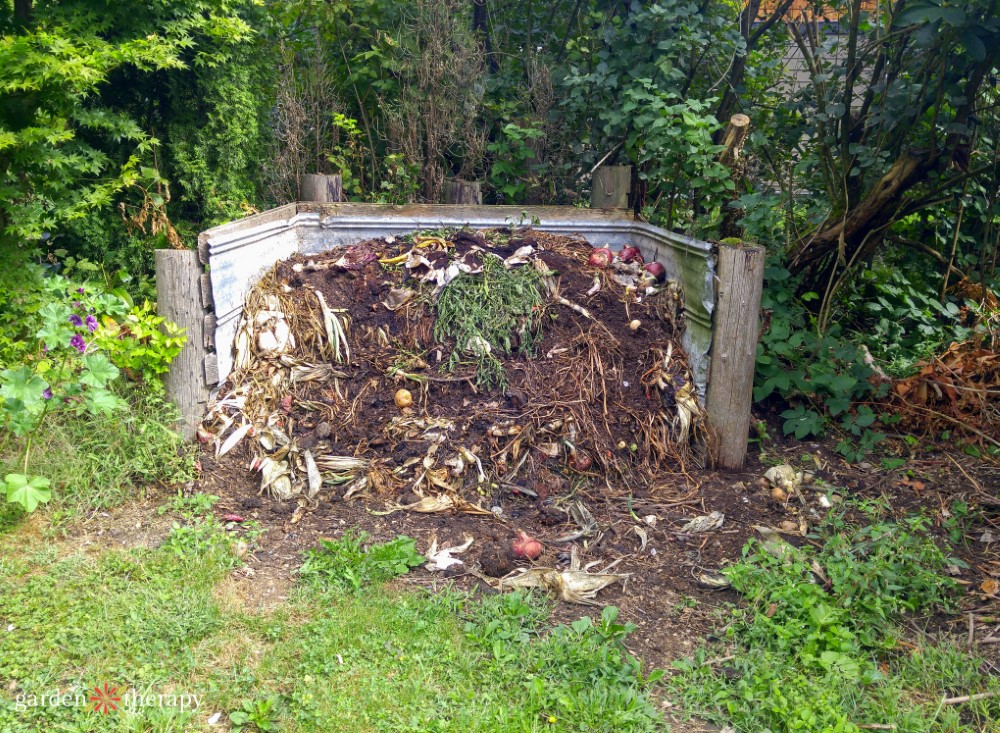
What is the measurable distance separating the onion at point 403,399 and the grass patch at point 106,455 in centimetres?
111

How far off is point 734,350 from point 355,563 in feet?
7.49

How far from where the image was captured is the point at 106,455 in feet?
12.4

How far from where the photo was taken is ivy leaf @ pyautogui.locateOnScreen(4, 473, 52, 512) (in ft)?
10.3

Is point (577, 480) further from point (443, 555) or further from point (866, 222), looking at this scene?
point (866, 222)

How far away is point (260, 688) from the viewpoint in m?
2.59

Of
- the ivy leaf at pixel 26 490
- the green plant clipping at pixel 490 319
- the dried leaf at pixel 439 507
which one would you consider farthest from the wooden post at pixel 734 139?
the ivy leaf at pixel 26 490

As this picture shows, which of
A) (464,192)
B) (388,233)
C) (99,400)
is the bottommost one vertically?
(99,400)

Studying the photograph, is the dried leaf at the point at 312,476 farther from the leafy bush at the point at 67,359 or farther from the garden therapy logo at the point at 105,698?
the garden therapy logo at the point at 105,698

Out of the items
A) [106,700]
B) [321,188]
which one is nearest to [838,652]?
[106,700]

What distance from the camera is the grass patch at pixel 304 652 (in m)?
2.46

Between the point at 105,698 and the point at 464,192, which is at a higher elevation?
the point at 464,192

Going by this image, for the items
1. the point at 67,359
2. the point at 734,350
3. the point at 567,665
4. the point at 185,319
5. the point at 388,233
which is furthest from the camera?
the point at 388,233

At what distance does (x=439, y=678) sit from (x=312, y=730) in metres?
0.46

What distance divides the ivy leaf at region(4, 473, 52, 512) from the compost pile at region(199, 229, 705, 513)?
0.92m
